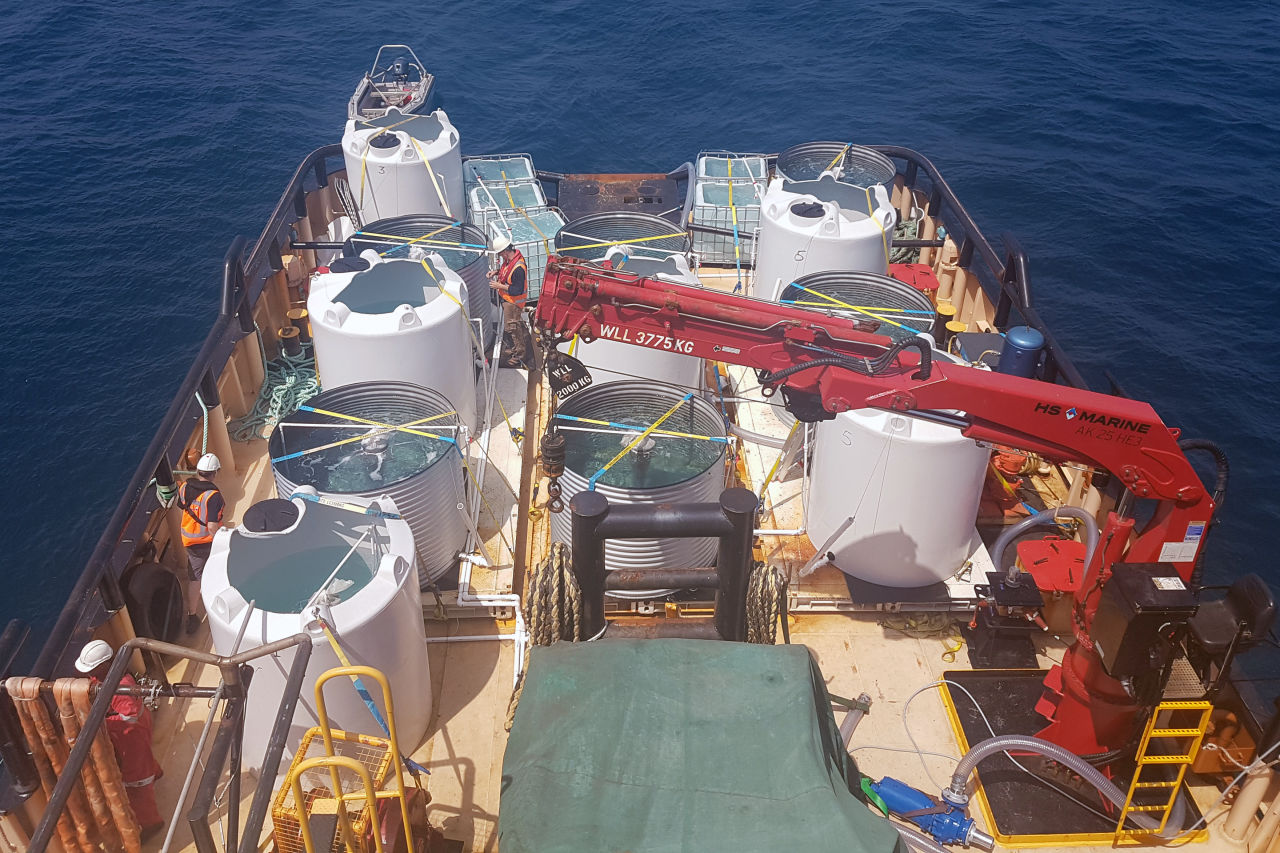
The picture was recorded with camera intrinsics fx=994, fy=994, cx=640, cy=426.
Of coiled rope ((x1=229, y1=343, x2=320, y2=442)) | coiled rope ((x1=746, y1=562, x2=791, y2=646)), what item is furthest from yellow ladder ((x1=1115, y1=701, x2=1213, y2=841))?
coiled rope ((x1=229, y1=343, x2=320, y2=442))

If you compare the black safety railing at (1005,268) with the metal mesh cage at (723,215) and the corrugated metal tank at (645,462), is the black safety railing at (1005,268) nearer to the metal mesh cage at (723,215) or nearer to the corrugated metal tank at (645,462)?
the metal mesh cage at (723,215)

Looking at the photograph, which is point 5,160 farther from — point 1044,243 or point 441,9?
point 1044,243

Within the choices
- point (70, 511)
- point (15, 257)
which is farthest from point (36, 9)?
point (70, 511)

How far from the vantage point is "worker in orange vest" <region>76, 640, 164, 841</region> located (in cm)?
888

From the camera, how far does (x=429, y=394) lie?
12281mm

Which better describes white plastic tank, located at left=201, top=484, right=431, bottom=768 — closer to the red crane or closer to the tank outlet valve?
the red crane

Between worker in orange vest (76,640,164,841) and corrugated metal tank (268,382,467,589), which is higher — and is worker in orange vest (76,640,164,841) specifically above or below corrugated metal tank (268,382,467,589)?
below

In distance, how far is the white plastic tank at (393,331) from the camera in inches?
505

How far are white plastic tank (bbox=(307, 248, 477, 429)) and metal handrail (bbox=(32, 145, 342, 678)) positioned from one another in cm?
165

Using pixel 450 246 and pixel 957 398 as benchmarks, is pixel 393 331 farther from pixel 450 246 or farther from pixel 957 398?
Answer: pixel 957 398

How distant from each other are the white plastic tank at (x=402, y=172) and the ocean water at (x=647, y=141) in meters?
9.26

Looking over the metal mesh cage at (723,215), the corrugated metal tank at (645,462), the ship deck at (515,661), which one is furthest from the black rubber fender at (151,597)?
the metal mesh cage at (723,215)

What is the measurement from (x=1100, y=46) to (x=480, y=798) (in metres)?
44.8

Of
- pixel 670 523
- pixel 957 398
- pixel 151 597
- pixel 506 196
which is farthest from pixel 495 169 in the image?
pixel 670 523
